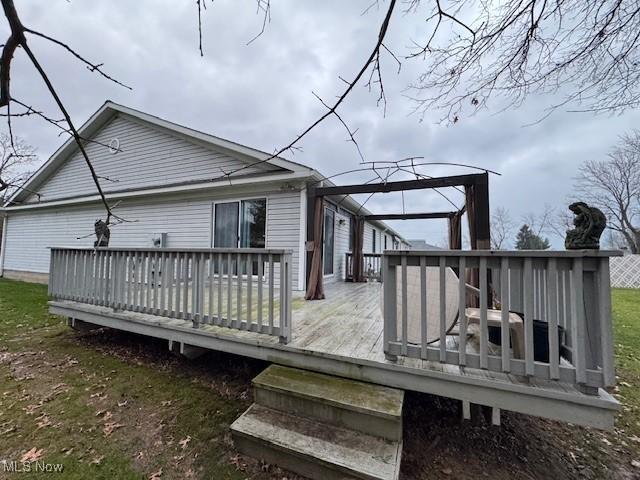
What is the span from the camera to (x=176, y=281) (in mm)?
3717

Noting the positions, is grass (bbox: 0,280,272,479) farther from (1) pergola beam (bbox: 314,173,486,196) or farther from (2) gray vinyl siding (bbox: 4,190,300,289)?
(1) pergola beam (bbox: 314,173,486,196)

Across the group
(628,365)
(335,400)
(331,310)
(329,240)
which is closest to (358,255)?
(329,240)

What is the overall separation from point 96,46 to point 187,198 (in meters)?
5.29

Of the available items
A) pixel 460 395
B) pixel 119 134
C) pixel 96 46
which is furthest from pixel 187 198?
pixel 460 395

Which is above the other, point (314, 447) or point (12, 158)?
point (12, 158)

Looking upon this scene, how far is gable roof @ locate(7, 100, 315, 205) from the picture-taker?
21.3ft

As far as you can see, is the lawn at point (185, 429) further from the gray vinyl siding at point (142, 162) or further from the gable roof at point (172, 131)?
the gray vinyl siding at point (142, 162)

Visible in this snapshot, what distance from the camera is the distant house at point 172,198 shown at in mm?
6641

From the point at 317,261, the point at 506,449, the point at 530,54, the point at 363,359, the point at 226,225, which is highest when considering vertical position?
the point at 530,54

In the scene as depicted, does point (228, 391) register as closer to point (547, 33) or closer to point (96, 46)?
point (96, 46)

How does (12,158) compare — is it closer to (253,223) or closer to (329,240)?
(253,223)

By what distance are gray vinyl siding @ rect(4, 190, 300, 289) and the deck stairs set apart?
141 inches

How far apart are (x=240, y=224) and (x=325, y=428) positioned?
215 inches

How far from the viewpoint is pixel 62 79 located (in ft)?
9.57
